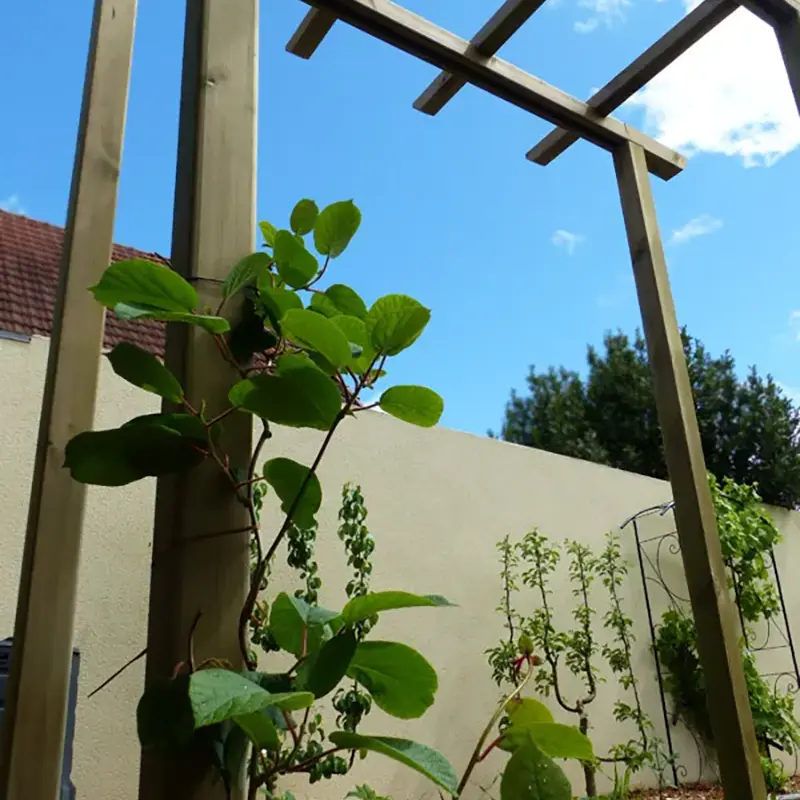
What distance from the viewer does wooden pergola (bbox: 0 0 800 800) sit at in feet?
2.28

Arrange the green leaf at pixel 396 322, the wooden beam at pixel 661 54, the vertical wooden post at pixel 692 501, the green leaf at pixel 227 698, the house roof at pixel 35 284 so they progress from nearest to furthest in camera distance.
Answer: the green leaf at pixel 227 698 < the green leaf at pixel 396 322 < the vertical wooden post at pixel 692 501 < the wooden beam at pixel 661 54 < the house roof at pixel 35 284

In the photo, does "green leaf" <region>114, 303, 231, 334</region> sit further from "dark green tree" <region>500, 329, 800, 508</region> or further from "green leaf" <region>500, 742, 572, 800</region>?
"dark green tree" <region>500, 329, 800, 508</region>

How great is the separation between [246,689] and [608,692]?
334 cm

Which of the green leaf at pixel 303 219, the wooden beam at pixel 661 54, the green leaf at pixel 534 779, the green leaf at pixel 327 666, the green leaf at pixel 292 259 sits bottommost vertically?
the green leaf at pixel 534 779

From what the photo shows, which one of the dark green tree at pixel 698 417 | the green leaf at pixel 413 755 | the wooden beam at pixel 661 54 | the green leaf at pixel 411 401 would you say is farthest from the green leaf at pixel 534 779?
the dark green tree at pixel 698 417

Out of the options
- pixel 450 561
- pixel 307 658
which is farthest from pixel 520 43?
pixel 450 561

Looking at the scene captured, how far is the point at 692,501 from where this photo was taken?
1.38 meters

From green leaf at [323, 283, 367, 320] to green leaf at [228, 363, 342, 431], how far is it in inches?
6.3

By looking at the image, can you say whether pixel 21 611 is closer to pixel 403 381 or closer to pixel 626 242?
pixel 403 381

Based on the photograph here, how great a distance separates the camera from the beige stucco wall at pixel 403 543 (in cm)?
216

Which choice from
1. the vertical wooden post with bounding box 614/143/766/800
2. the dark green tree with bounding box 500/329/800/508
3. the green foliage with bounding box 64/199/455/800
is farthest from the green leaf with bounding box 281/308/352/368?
the dark green tree with bounding box 500/329/800/508

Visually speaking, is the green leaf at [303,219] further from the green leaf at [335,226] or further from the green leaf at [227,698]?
the green leaf at [227,698]

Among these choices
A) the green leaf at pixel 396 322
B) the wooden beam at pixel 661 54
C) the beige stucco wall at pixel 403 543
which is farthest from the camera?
the beige stucco wall at pixel 403 543

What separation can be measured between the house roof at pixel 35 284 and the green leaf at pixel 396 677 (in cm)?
232
